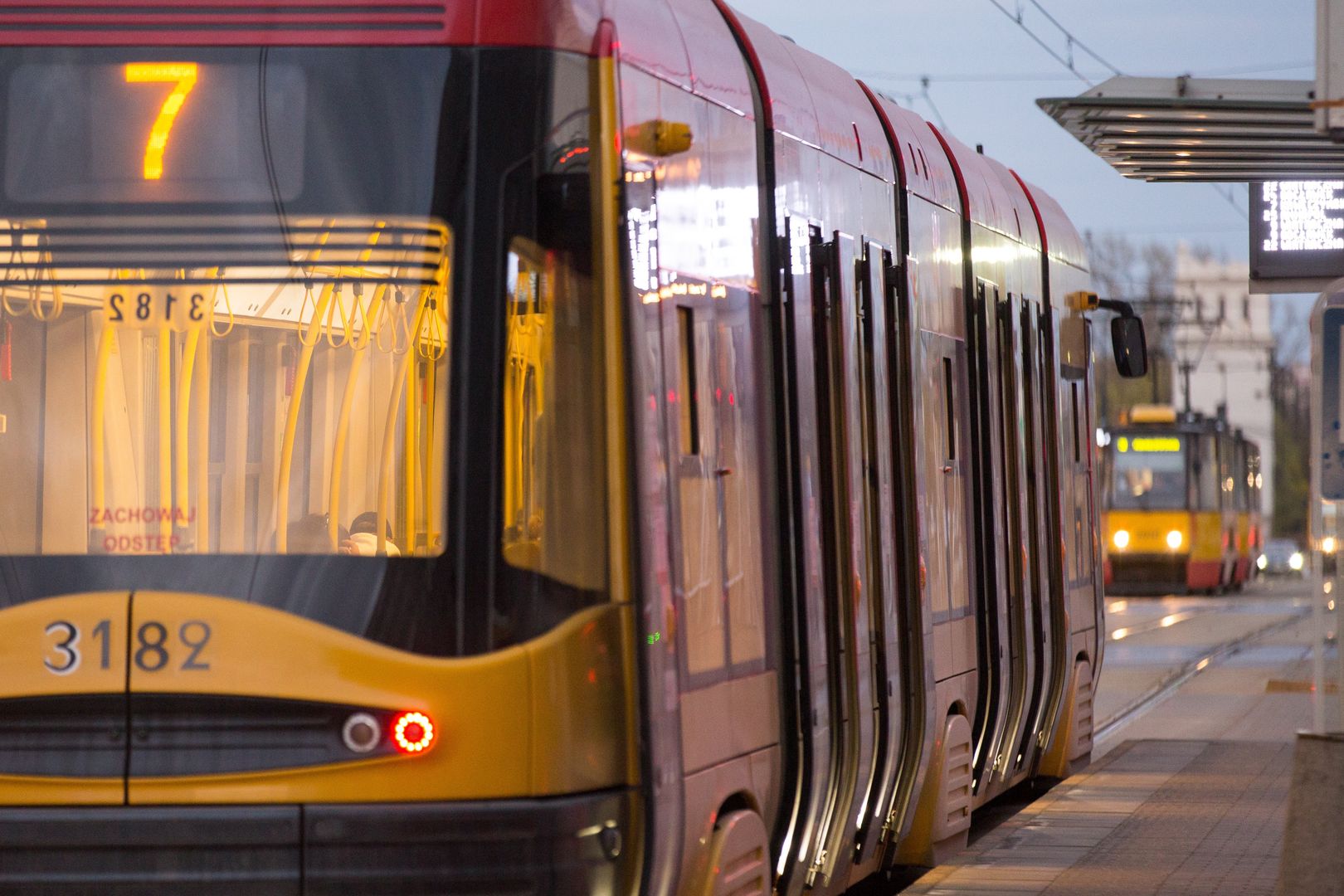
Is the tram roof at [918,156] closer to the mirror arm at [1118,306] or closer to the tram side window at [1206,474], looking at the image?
the mirror arm at [1118,306]

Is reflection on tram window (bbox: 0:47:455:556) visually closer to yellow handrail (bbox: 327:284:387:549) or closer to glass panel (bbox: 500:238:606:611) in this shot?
yellow handrail (bbox: 327:284:387:549)

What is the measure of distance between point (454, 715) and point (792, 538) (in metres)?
1.94

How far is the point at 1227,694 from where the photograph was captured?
22219mm

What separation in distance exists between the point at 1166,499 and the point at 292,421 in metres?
45.1

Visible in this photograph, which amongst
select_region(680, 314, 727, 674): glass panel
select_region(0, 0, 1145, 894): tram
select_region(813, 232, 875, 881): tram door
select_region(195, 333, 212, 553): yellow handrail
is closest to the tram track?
select_region(813, 232, 875, 881): tram door

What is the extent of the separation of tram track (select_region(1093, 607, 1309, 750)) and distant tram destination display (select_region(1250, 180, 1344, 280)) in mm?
3808

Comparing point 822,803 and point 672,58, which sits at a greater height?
point 672,58

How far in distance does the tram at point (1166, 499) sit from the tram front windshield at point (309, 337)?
44478 millimetres

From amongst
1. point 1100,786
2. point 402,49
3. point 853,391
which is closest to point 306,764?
point 402,49

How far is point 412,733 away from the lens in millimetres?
5812

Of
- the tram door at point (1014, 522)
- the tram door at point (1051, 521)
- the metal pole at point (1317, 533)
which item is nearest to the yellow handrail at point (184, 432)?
A: the metal pole at point (1317, 533)

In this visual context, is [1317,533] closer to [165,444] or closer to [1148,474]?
[165,444]

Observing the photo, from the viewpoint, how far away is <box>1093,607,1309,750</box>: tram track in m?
19.0

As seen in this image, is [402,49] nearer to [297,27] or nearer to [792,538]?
[297,27]
